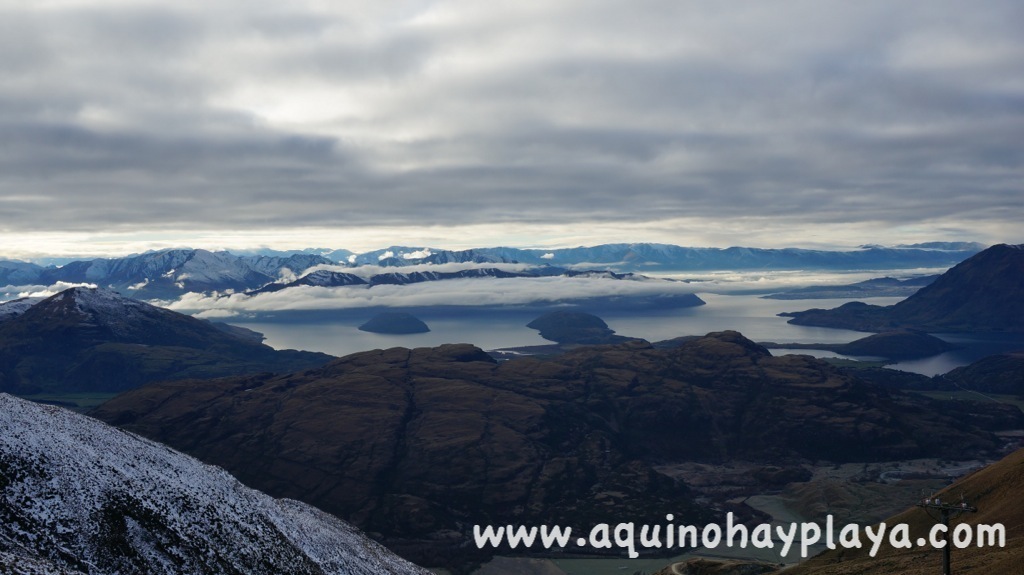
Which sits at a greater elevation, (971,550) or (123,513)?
(123,513)

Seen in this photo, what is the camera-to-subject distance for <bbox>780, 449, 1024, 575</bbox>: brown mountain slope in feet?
229

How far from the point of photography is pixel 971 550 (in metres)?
80.4

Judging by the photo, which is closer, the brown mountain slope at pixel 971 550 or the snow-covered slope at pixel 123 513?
the snow-covered slope at pixel 123 513

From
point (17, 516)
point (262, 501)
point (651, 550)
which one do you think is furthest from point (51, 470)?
point (651, 550)

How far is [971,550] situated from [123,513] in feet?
296

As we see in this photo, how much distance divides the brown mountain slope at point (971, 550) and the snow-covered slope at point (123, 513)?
64.9 m

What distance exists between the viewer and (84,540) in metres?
66.0

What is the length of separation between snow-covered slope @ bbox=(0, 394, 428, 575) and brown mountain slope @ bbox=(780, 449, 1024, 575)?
64859 millimetres

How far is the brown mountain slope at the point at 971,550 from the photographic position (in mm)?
69812

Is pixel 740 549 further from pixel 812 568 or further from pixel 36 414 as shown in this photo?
pixel 36 414

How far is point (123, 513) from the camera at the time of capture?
7281cm

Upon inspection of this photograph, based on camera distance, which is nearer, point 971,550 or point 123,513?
point 123,513

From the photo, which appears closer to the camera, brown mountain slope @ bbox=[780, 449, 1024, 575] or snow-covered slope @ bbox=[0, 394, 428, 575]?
snow-covered slope @ bbox=[0, 394, 428, 575]

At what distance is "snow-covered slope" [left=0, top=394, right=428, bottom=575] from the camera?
212 feet
